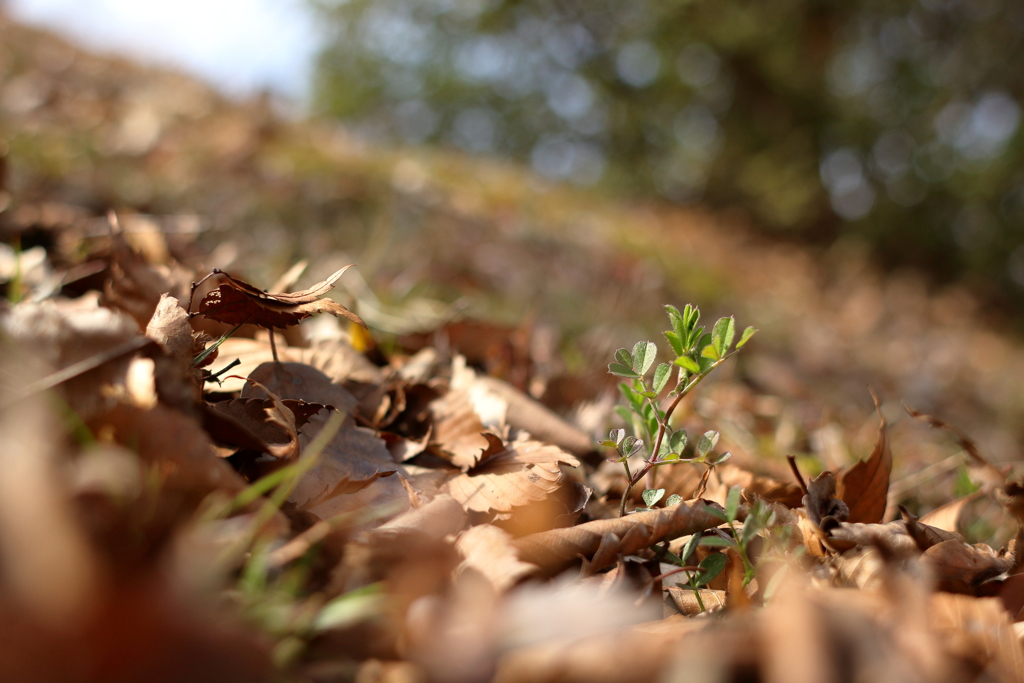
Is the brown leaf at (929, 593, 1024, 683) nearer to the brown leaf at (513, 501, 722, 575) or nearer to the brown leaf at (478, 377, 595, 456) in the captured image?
the brown leaf at (513, 501, 722, 575)

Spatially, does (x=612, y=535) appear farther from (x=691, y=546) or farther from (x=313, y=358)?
(x=313, y=358)

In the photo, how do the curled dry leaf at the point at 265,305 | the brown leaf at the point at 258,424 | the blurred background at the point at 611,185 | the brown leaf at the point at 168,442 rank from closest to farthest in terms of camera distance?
the brown leaf at the point at 168,442
the brown leaf at the point at 258,424
the curled dry leaf at the point at 265,305
the blurred background at the point at 611,185

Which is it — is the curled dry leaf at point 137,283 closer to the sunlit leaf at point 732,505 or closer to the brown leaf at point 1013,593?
the sunlit leaf at point 732,505

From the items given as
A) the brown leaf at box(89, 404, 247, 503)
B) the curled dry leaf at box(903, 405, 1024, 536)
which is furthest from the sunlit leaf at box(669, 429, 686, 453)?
the brown leaf at box(89, 404, 247, 503)

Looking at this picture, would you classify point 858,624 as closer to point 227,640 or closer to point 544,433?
point 227,640

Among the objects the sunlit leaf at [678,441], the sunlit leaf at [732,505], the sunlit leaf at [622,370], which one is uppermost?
the sunlit leaf at [622,370]

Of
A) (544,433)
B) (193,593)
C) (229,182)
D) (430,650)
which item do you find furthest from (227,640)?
(229,182)

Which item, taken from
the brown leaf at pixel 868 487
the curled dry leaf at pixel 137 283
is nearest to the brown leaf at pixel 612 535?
the brown leaf at pixel 868 487
